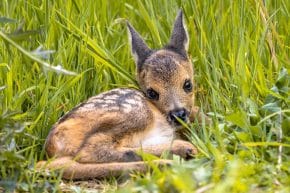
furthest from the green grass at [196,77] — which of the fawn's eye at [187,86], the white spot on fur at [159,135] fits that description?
the white spot on fur at [159,135]

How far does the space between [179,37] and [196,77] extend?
1.36 feet

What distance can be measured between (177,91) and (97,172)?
4.99 ft

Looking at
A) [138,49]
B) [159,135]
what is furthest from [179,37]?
[159,135]

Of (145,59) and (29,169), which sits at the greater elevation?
(145,59)

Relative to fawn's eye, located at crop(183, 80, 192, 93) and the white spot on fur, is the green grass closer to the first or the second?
fawn's eye, located at crop(183, 80, 192, 93)

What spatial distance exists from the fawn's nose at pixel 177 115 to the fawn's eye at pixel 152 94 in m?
0.26

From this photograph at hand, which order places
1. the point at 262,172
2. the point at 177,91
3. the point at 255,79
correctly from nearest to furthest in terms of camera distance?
the point at 262,172, the point at 255,79, the point at 177,91

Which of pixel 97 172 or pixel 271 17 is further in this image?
pixel 271 17

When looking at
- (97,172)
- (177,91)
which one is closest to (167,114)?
(177,91)

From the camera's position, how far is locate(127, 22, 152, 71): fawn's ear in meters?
8.09

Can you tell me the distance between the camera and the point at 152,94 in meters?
7.75

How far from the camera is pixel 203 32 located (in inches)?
313

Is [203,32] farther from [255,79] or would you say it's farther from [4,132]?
[4,132]

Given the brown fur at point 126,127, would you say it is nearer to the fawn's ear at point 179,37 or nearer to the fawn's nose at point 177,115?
the fawn's nose at point 177,115
